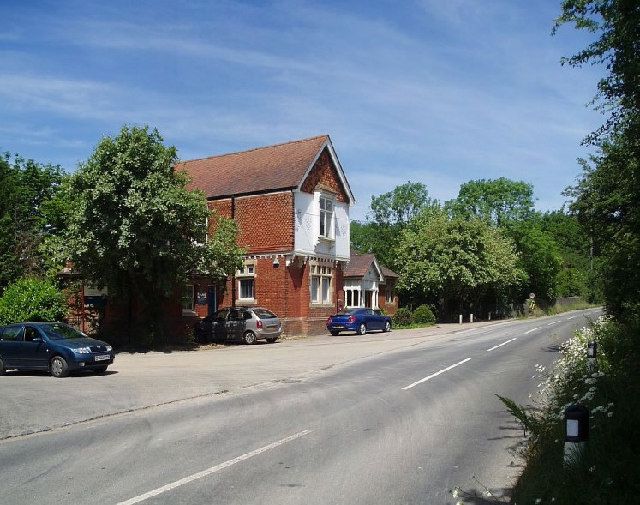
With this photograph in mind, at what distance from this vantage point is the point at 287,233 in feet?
112

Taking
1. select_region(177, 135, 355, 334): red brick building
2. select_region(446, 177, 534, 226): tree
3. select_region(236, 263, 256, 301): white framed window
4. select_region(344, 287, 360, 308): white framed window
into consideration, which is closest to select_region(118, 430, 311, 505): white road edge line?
select_region(177, 135, 355, 334): red brick building

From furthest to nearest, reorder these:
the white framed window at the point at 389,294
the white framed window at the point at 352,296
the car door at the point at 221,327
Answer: the white framed window at the point at 389,294 < the white framed window at the point at 352,296 < the car door at the point at 221,327

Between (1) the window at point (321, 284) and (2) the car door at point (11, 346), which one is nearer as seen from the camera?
(2) the car door at point (11, 346)

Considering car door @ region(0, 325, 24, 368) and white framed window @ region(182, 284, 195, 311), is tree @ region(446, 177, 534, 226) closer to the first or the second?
white framed window @ region(182, 284, 195, 311)

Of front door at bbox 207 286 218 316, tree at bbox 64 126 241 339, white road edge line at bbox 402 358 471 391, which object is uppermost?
tree at bbox 64 126 241 339

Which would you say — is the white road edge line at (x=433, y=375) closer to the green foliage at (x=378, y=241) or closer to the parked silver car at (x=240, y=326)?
the parked silver car at (x=240, y=326)

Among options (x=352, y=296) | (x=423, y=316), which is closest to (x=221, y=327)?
(x=352, y=296)

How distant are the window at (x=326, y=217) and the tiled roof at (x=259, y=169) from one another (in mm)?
2539

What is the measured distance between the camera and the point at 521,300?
68875 millimetres

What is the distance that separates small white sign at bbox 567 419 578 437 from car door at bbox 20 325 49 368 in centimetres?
1533

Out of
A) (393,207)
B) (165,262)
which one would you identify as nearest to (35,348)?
(165,262)

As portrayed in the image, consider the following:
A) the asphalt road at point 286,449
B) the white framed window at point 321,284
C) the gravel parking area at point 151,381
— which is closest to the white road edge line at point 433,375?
the asphalt road at point 286,449

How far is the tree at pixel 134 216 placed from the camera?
24.1 meters

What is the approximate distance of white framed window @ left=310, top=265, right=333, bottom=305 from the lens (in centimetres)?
3612
